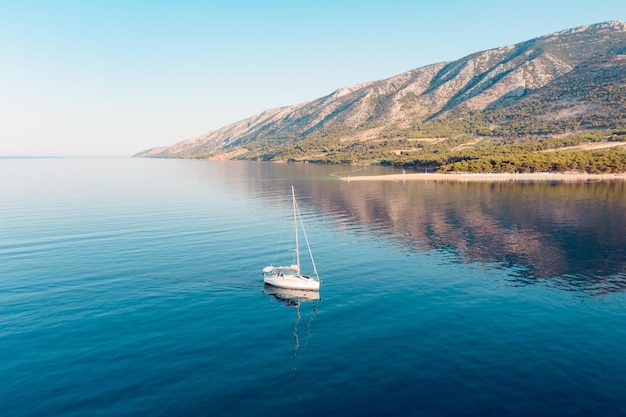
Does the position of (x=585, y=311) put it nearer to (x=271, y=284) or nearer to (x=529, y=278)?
(x=529, y=278)

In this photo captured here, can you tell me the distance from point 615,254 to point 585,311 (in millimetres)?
33844

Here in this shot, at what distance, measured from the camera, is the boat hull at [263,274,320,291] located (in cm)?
5341

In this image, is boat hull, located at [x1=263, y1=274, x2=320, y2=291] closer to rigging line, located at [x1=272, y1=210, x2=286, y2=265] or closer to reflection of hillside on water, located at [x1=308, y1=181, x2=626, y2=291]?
rigging line, located at [x1=272, y1=210, x2=286, y2=265]

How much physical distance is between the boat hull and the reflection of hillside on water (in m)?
32.8

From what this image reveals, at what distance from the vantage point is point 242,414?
28844 mm

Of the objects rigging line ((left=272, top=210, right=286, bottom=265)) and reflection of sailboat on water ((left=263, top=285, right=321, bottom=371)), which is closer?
reflection of sailboat on water ((left=263, top=285, right=321, bottom=371))

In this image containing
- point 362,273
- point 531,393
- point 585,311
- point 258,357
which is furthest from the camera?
point 362,273

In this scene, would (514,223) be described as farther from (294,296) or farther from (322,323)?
(322,323)

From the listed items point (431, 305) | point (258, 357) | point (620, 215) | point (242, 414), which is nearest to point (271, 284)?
point (258, 357)

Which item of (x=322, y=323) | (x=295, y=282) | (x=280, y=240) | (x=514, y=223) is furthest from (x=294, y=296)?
(x=514, y=223)

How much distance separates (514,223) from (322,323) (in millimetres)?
76958

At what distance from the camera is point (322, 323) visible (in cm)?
4438

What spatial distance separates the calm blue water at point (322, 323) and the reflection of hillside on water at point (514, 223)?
0.75 metres

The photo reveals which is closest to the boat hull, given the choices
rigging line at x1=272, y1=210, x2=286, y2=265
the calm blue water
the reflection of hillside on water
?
the calm blue water
